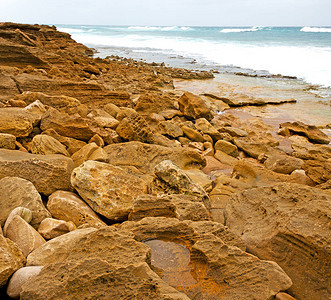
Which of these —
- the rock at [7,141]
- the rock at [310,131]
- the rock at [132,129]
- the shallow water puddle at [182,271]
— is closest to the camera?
the shallow water puddle at [182,271]

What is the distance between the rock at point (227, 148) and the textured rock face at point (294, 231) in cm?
323

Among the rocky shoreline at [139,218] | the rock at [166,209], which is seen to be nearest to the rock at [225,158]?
the rocky shoreline at [139,218]

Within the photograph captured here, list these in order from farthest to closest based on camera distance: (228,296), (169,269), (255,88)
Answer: (255,88) → (169,269) → (228,296)

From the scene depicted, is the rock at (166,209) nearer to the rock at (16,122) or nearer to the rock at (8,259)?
the rock at (8,259)

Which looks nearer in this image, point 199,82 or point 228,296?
point 228,296

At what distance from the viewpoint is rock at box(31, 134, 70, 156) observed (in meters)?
3.80

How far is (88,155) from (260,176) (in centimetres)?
282

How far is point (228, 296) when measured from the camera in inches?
75.3

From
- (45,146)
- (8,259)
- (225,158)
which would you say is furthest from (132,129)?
(8,259)

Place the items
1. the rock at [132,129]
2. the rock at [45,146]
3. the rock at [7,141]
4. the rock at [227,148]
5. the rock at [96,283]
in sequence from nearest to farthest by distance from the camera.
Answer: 1. the rock at [96,283]
2. the rock at [7,141]
3. the rock at [45,146]
4. the rock at [132,129]
5. the rock at [227,148]

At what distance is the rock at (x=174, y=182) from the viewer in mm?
3432

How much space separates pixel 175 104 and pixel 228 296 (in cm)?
794

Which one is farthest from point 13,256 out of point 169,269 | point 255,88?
point 255,88

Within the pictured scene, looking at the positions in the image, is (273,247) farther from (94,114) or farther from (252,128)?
(252,128)
